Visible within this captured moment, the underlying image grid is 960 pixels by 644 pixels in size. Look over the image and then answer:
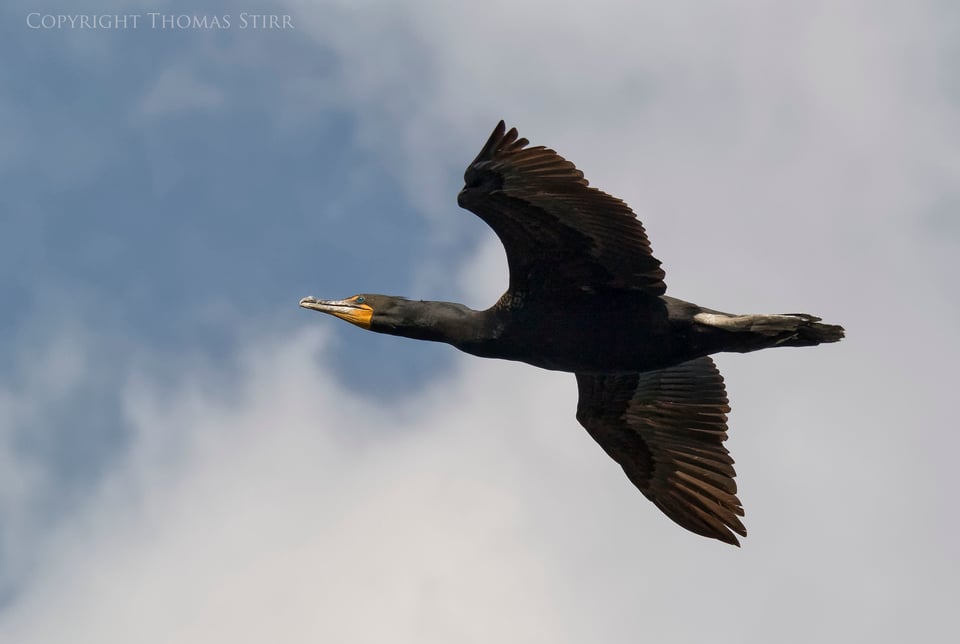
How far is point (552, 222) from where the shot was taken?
1273cm

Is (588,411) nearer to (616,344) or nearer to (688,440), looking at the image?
(688,440)

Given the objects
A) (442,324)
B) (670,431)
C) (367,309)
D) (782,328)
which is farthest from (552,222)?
(670,431)

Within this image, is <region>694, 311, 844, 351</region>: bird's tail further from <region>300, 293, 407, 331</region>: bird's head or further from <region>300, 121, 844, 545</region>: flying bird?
<region>300, 293, 407, 331</region>: bird's head

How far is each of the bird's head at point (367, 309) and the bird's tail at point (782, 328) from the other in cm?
291

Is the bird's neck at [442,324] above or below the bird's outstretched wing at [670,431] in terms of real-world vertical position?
above

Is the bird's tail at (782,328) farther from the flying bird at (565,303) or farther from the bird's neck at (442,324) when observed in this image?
the bird's neck at (442,324)

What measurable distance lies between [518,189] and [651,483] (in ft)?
13.8

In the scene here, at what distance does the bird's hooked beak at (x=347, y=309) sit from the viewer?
13.7m

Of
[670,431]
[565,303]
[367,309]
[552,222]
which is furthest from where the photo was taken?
[670,431]

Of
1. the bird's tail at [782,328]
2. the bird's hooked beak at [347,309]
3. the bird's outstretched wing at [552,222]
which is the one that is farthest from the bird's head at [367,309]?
the bird's tail at [782,328]

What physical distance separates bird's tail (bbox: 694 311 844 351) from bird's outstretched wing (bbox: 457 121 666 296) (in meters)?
0.75

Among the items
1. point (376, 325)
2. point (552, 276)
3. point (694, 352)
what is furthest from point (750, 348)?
point (376, 325)

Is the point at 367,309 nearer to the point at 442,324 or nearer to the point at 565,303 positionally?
the point at 442,324

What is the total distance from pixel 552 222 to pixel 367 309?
2.04 metres
